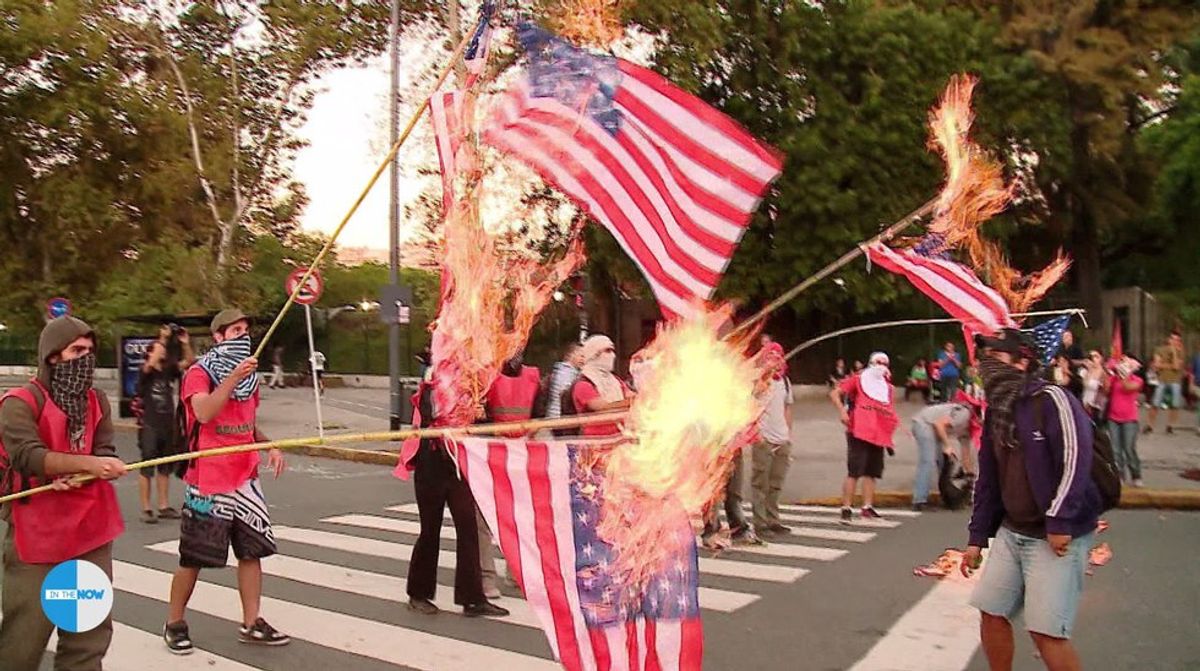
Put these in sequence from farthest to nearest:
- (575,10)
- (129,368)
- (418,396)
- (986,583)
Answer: (129,368) → (418,396) → (986,583) → (575,10)

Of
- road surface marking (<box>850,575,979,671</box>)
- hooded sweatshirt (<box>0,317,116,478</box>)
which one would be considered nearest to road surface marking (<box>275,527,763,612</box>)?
road surface marking (<box>850,575,979,671</box>)

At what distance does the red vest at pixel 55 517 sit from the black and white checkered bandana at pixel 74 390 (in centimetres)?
3

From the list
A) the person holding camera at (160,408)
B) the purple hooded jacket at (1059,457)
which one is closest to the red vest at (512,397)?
the purple hooded jacket at (1059,457)

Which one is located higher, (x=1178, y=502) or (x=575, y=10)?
(x=575, y=10)

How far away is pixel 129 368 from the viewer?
66.3 ft

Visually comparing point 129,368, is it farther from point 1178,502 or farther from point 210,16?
point 1178,502

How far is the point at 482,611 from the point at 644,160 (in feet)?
13.2

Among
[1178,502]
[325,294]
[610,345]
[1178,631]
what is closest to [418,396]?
[610,345]

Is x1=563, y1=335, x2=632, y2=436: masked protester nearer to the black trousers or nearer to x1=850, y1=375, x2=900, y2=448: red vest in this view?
the black trousers

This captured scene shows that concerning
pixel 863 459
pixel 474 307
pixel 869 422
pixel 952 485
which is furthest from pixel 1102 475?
pixel 952 485

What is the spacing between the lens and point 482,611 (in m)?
6.60

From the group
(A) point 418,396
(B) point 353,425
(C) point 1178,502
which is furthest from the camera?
(B) point 353,425

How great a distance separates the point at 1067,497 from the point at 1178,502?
333 inches

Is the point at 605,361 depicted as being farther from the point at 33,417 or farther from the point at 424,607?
the point at 33,417
